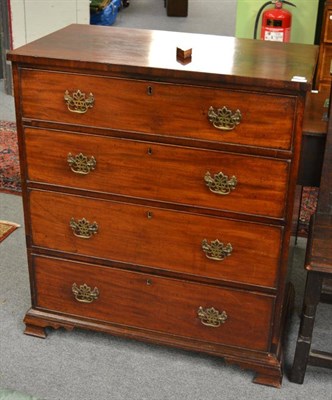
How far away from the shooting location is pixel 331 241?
235cm

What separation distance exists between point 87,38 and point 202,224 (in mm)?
807

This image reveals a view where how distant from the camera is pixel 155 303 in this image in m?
2.58

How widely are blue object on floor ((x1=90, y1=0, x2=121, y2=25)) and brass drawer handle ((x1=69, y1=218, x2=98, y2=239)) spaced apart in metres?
5.28

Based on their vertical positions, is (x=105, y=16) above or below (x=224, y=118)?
below

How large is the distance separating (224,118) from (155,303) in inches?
30.2

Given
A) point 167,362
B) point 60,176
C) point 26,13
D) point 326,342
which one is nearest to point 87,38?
point 60,176

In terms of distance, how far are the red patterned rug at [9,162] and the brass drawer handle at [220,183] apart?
1906mm

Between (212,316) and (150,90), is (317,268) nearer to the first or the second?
(212,316)

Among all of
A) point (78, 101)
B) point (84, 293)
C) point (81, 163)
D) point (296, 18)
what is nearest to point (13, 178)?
point (84, 293)

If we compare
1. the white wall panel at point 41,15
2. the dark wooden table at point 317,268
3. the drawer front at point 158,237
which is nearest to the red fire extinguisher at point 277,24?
the white wall panel at point 41,15

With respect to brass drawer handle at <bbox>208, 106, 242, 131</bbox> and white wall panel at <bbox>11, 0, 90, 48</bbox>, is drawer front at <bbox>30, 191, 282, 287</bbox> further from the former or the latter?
white wall panel at <bbox>11, 0, 90, 48</bbox>

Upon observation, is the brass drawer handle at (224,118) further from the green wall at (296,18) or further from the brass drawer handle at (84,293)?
the green wall at (296,18)

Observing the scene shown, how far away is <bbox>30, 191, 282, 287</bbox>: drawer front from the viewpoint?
2369 millimetres

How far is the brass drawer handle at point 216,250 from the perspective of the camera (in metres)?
2.39
